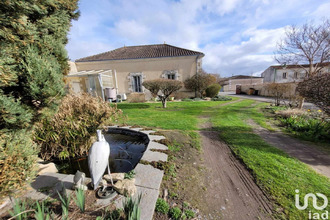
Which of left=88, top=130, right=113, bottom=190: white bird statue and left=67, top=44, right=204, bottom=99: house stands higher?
left=67, top=44, right=204, bottom=99: house

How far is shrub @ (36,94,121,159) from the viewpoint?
9.50ft

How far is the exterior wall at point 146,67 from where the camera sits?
13.6m

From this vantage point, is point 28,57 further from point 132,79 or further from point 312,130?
point 132,79

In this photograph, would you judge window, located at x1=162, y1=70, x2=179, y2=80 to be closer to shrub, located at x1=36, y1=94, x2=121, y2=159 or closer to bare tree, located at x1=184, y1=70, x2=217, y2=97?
bare tree, located at x1=184, y1=70, x2=217, y2=97

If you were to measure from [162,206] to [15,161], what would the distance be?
1696 millimetres

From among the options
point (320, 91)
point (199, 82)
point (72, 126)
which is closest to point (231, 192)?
point (72, 126)

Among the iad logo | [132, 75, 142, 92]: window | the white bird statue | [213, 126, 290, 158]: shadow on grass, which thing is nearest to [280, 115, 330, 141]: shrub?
[213, 126, 290, 158]: shadow on grass

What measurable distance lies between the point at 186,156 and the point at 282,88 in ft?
31.3

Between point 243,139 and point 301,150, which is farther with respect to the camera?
point 243,139

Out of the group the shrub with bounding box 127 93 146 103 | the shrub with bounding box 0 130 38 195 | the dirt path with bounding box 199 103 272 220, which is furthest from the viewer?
the shrub with bounding box 127 93 146 103

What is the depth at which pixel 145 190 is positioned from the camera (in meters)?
1.81

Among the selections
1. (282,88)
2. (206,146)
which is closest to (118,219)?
(206,146)

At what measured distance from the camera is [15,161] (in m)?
1.32

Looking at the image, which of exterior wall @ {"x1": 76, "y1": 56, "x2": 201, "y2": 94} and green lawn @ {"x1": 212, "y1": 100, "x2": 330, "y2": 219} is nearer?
green lawn @ {"x1": 212, "y1": 100, "x2": 330, "y2": 219}
